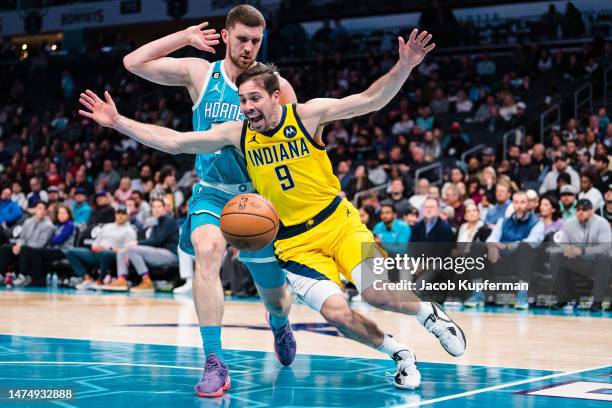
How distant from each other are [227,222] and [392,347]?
1.28 metres

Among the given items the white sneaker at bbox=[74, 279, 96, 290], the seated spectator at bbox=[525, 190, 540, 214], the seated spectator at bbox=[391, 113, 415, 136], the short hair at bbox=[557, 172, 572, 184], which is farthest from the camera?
the seated spectator at bbox=[391, 113, 415, 136]

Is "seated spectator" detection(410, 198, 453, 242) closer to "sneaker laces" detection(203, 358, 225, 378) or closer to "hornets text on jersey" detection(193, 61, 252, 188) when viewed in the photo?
"hornets text on jersey" detection(193, 61, 252, 188)

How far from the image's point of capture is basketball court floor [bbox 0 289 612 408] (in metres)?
5.59

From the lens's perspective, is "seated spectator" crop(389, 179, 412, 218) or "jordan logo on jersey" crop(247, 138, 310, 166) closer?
"jordan logo on jersey" crop(247, 138, 310, 166)

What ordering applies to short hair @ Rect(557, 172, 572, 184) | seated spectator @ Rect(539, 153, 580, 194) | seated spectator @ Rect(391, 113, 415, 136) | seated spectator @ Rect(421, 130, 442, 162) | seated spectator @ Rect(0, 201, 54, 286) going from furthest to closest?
1. seated spectator @ Rect(391, 113, 415, 136)
2. seated spectator @ Rect(421, 130, 442, 162)
3. seated spectator @ Rect(0, 201, 54, 286)
4. seated spectator @ Rect(539, 153, 580, 194)
5. short hair @ Rect(557, 172, 572, 184)

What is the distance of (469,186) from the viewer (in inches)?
593

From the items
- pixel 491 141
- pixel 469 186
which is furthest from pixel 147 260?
pixel 491 141

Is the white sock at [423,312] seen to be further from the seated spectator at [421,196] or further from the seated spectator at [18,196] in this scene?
the seated spectator at [18,196]

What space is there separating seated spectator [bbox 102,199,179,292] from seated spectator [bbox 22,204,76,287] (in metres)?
1.46

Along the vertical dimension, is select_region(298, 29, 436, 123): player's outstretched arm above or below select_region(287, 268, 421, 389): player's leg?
above

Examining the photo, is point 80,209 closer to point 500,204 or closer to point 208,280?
point 500,204

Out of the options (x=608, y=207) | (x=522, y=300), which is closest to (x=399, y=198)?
(x=522, y=300)

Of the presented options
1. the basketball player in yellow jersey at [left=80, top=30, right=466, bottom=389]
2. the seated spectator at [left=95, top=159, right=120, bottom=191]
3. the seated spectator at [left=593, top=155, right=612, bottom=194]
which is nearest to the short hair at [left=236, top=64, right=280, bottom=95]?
the basketball player in yellow jersey at [left=80, top=30, right=466, bottom=389]

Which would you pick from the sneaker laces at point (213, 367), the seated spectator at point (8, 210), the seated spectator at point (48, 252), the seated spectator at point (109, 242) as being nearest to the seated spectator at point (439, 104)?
the seated spectator at point (109, 242)
